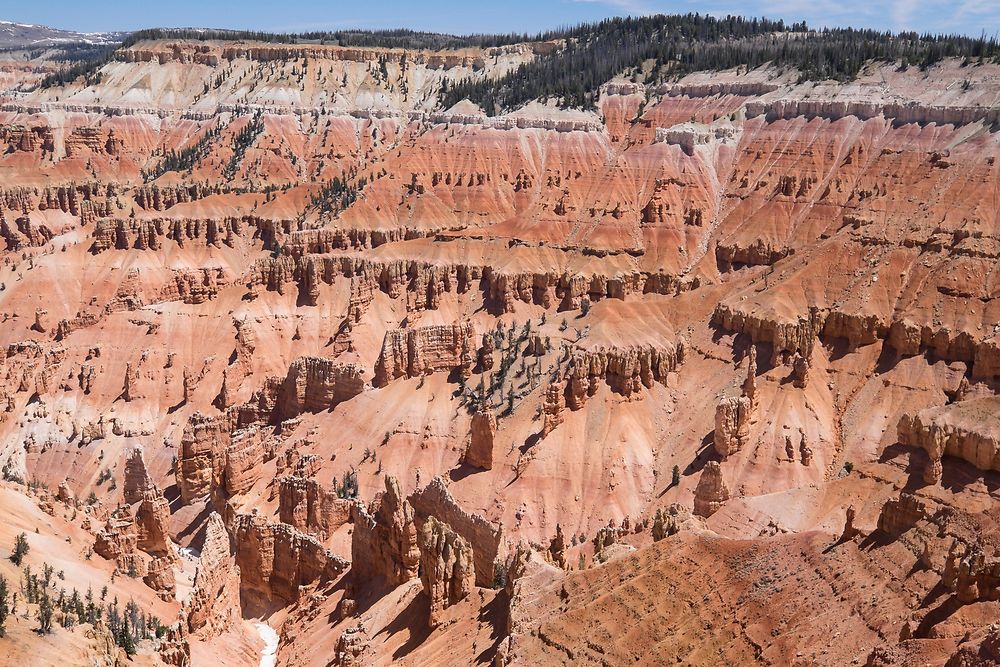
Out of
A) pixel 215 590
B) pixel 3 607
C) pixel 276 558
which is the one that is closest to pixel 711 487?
pixel 276 558

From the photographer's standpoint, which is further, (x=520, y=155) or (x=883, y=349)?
(x=520, y=155)

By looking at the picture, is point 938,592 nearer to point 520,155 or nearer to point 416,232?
point 416,232

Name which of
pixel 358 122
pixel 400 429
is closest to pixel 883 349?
pixel 400 429

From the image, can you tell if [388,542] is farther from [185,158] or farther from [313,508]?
[185,158]

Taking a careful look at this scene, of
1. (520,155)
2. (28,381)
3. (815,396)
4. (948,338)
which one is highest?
(520,155)

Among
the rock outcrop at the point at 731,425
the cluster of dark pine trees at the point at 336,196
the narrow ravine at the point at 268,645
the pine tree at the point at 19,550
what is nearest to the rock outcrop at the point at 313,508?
the narrow ravine at the point at 268,645

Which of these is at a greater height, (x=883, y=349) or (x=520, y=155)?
(x=520, y=155)

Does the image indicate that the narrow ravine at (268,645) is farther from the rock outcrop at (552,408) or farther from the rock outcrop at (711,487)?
the rock outcrop at (711,487)
